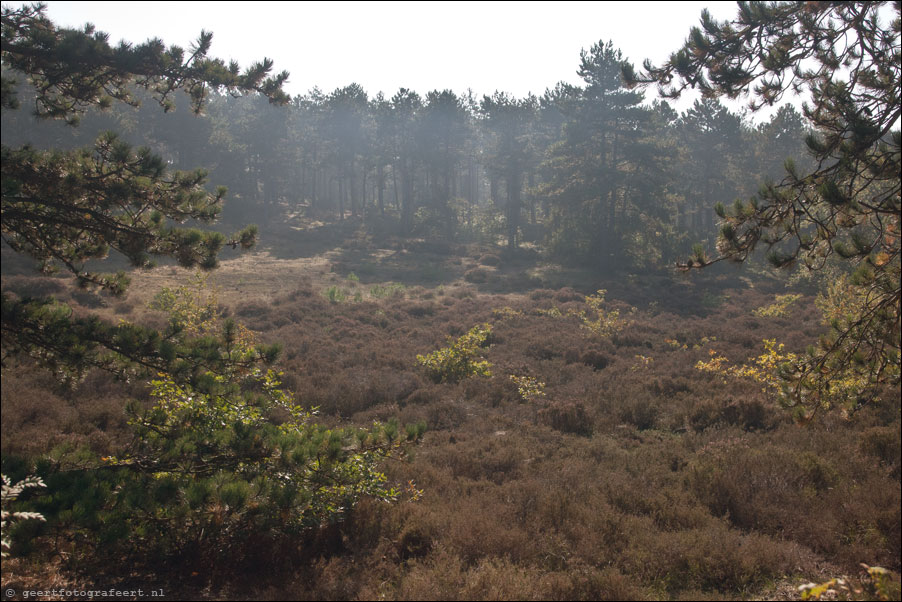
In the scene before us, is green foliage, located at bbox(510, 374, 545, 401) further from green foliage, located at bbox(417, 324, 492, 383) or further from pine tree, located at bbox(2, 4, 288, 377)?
pine tree, located at bbox(2, 4, 288, 377)

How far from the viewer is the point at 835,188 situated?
15.0 ft

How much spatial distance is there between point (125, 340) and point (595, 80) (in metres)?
34.0

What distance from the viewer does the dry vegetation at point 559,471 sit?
170 inches

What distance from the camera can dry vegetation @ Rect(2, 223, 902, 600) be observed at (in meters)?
4.31

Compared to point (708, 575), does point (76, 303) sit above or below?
above

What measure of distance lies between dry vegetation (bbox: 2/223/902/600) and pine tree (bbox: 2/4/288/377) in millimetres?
1962

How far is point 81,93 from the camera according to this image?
6.63m

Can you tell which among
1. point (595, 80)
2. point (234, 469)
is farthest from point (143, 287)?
point (595, 80)

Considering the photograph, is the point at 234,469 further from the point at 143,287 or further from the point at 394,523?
the point at 143,287

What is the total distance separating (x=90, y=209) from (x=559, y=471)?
679 cm

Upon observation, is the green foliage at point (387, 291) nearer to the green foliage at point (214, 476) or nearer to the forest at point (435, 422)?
the forest at point (435, 422)

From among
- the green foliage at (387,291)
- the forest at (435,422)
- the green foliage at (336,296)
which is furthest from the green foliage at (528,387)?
the green foliage at (387,291)

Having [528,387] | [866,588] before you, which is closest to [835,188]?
[866,588]

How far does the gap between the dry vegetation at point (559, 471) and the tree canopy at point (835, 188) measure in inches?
50.2
